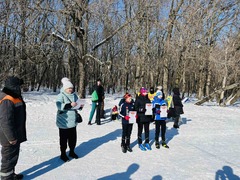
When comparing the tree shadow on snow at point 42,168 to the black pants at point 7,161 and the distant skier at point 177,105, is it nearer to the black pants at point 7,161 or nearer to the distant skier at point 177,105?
the black pants at point 7,161

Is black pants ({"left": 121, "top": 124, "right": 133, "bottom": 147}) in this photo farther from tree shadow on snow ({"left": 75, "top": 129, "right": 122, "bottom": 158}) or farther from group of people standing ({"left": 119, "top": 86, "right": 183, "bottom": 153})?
tree shadow on snow ({"left": 75, "top": 129, "right": 122, "bottom": 158})

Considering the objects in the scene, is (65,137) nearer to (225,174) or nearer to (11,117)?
(11,117)

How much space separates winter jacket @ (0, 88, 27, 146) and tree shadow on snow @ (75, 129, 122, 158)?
2.25 meters

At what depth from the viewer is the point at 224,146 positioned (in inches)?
316

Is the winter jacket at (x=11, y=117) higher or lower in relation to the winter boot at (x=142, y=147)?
higher

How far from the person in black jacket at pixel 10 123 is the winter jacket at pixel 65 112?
4.13 feet

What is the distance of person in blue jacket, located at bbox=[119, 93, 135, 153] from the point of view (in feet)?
21.6

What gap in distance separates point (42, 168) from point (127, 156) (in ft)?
7.31

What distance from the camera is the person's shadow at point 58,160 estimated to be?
493 cm

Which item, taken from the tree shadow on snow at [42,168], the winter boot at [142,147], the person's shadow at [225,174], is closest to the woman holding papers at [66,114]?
the tree shadow on snow at [42,168]

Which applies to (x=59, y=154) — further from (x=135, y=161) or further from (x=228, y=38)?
(x=228, y=38)

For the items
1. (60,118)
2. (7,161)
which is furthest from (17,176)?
(60,118)

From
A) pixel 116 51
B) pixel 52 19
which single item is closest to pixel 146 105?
pixel 52 19

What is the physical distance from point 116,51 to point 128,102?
113ft
